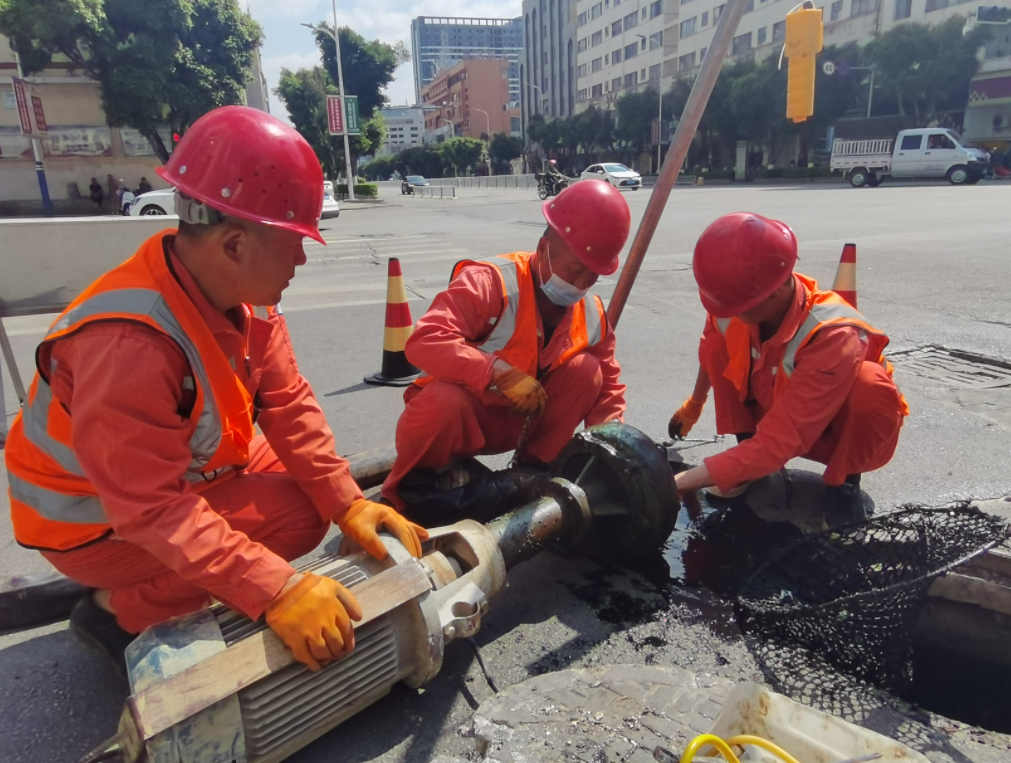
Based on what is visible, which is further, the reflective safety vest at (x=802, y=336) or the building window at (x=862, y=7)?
the building window at (x=862, y=7)

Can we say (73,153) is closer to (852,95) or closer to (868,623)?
(868,623)

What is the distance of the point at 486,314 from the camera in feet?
9.54

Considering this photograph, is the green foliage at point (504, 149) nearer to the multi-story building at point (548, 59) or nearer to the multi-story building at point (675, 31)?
the multi-story building at point (675, 31)

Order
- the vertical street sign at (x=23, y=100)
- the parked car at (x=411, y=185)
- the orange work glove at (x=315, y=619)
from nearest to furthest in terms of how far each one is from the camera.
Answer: the orange work glove at (x=315, y=619) < the vertical street sign at (x=23, y=100) < the parked car at (x=411, y=185)

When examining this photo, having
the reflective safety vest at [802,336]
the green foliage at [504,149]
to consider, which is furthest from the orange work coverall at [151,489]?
the green foliage at [504,149]

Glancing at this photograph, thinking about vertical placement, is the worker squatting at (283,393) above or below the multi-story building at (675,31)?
below

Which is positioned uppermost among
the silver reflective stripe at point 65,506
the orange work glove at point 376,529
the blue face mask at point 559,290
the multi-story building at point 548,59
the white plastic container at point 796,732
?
the multi-story building at point 548,59

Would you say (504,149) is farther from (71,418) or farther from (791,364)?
(71,418)

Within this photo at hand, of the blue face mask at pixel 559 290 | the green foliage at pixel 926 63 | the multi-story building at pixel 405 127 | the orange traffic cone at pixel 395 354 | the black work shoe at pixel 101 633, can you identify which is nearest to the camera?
the black work shoe at pixel 101 633

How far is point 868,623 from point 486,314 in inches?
67.0

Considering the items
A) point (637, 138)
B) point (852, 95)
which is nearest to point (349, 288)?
point (852, 95)

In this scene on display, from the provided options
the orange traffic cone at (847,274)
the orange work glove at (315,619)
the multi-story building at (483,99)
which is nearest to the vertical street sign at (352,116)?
the orange traffic cone at (847,274)

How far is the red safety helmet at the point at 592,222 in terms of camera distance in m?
2.75

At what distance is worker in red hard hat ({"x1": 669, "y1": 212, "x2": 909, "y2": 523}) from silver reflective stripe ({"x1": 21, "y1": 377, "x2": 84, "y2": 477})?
1.96 meters
